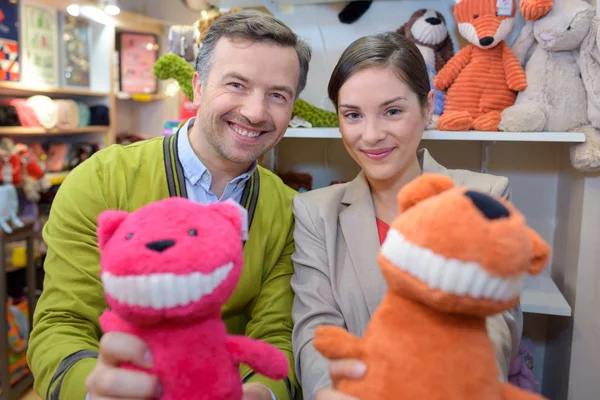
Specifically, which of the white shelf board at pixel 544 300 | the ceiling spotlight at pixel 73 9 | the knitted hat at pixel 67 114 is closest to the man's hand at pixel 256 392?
the white shelf board at pixel 544 300

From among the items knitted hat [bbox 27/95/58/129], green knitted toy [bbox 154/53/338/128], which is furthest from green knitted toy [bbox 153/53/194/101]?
knitted hat [bbox 27/95/58/129]

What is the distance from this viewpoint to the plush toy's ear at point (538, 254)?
0.47 m

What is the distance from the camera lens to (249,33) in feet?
3.45

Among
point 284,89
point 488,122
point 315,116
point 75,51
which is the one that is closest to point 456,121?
point 488,122

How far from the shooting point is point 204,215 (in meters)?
0.54

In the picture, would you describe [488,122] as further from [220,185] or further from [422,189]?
[422,189]

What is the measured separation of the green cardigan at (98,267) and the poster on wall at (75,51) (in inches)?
92.3

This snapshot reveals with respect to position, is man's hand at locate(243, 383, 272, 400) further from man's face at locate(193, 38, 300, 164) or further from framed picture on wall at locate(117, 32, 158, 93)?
framed picture on wall at locate(117, 32, 158, 93)

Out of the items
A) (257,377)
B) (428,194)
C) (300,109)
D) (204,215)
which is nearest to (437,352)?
(428,194)

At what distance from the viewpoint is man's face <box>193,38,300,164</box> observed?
1037 millimetres

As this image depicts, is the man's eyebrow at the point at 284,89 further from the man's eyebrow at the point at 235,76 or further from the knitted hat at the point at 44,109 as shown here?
the knitted hat at the point at 44,109

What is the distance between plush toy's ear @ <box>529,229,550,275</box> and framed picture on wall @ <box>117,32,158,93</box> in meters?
3.60

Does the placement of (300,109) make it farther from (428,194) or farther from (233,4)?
(428,194)

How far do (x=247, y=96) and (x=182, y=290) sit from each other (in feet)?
2.15
